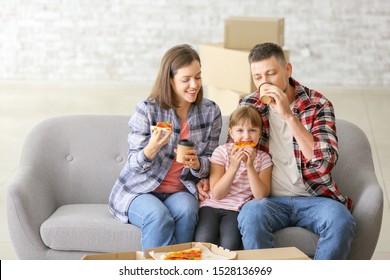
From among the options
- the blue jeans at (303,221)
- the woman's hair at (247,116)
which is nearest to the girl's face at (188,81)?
the woman's hair at (247,116)

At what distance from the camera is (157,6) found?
371 inches

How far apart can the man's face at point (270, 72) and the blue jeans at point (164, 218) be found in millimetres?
634

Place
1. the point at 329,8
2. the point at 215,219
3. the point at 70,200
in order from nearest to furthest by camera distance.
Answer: the point at 215,219, the point at 70,200, the point at 329,8

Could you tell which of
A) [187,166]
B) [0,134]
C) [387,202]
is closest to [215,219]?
[187,166]

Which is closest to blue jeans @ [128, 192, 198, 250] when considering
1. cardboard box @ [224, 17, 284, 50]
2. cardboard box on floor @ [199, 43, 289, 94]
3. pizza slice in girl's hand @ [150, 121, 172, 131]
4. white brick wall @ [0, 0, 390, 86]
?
pizza slice in girl's hand @ [150, 121, 172, 131]

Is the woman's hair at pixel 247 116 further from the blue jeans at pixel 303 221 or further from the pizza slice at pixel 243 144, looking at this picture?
the blue jeans at pixel 303 221

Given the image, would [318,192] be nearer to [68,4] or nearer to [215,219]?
[215,219]

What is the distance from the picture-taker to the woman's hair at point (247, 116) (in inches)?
146

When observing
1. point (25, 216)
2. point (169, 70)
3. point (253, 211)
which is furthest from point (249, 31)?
point (25, 216)

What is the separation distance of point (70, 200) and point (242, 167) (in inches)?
34.9

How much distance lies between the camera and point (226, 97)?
638cm

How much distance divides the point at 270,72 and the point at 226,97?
269cm

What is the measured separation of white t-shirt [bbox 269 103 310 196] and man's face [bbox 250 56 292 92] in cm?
14

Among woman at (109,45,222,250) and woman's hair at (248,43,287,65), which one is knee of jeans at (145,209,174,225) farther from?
woman's hair at (248,43,287,65)
